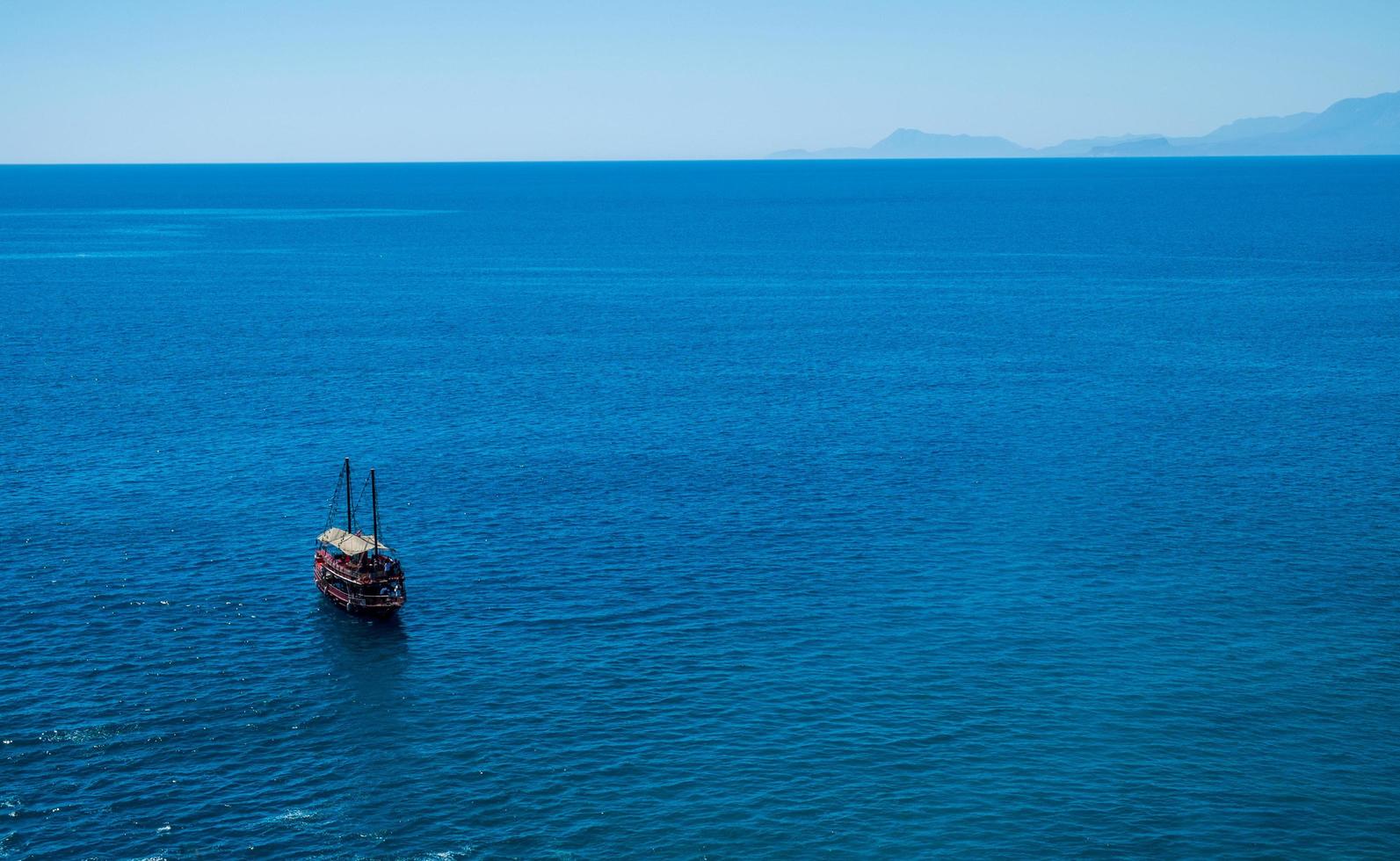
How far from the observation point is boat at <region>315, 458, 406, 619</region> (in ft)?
312

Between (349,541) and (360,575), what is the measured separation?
18.5ft

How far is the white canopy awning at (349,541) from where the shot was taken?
98375 millimetres

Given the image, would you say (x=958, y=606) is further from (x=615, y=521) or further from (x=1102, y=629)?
(x=615, y=521)

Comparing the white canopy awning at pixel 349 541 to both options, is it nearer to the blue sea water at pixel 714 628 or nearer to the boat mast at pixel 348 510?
the boat mast at pixel 348 510

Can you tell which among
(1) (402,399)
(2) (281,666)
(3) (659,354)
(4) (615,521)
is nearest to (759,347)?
(3) (659,354)

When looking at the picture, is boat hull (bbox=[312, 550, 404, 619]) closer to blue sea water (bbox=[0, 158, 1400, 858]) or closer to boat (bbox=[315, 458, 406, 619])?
boat (bbox=[315, 458, 406, 619])

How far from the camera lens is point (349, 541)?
101 meters

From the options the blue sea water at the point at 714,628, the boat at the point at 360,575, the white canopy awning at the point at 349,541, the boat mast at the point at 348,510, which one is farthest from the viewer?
the boat mast at the point at 348,510

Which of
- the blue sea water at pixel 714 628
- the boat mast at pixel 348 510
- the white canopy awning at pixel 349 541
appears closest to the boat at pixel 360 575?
the white canopy awning at pixel 349 541

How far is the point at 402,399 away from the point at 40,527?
55.9 m

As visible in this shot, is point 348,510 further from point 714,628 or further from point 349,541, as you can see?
point 714,628

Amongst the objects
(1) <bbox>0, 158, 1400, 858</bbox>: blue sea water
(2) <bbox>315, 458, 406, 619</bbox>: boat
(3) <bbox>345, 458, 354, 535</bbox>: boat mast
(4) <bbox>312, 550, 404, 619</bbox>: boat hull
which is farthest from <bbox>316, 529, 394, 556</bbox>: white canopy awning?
(1) <bbox>0, 158, 1400, 858</bbox>: blue sea water

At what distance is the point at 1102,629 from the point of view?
306ft

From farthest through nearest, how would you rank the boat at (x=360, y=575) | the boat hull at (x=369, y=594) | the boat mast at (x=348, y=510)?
the boat mast at (x=348, y=510)
the boat at (x=360, y=575)
the boat hull at (x=369, y=594)
